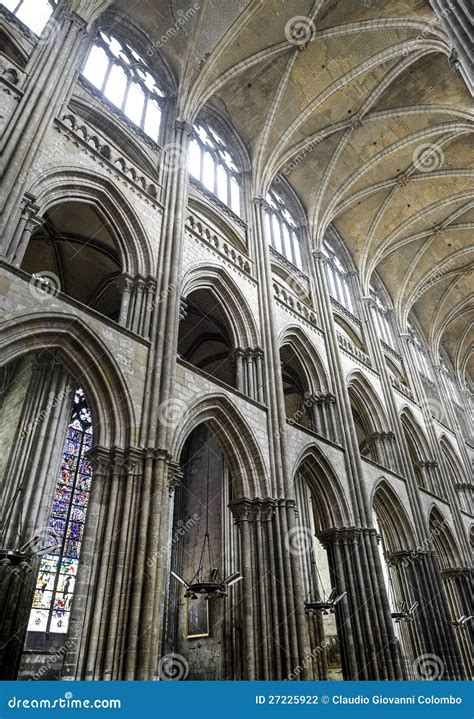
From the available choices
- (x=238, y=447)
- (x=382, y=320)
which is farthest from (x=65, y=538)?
(x=382, y=320)

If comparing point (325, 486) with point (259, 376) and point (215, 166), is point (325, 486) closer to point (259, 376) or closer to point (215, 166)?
point (259, 376)

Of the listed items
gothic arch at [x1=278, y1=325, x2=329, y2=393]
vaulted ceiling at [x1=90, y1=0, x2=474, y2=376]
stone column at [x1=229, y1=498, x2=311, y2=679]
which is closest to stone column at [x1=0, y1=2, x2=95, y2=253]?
vaulted ceiling at [x1=90, y1=0, x2=474, y2=376]

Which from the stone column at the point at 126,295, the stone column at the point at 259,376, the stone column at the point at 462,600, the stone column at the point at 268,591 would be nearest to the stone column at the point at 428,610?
the stone column at the point at 462,600

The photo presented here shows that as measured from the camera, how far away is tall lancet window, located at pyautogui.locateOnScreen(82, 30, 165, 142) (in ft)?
44.0

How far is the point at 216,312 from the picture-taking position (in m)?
15.7

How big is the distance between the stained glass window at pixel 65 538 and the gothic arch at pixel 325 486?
18.1 ft

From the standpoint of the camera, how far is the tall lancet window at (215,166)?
614 inches

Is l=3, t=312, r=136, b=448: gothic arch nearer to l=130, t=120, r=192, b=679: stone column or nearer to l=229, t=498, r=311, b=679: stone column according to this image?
l=130, t=120, r=192, b=679: stone column

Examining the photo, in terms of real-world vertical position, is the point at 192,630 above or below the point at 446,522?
below

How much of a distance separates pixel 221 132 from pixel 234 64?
2.26 metres

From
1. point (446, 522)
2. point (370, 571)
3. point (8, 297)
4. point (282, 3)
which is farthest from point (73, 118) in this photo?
point (446, 522)

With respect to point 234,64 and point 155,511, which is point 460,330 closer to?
point 234,64

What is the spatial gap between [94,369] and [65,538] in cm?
616

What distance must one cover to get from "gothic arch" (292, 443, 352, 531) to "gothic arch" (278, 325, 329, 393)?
2.64 m
